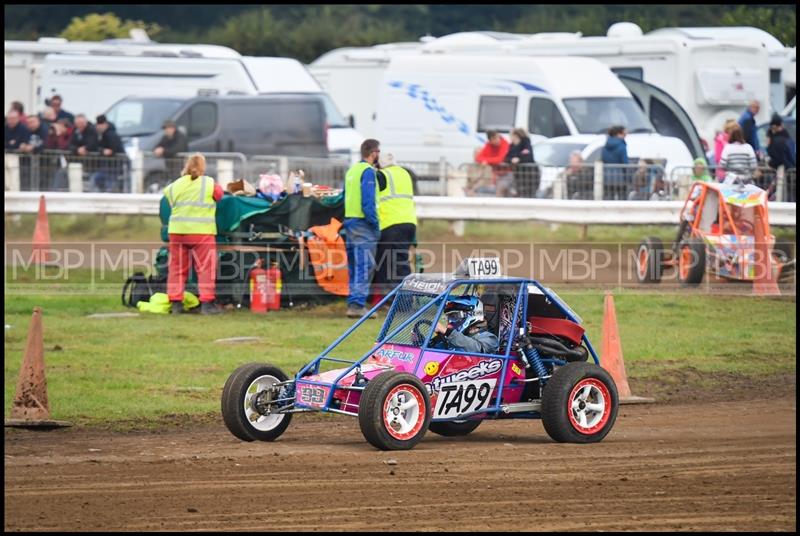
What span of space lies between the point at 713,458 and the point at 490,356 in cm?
158

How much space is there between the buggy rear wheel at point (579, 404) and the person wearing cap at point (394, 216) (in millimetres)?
5685

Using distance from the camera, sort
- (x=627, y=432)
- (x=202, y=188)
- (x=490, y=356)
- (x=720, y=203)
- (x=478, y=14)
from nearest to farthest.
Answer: (x=490, y=356) → (x=627, y=432) → (x=202, y=188) → (x=720, y=203) → (x=478, y=14)

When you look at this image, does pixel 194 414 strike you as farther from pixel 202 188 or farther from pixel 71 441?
pixel 202 188

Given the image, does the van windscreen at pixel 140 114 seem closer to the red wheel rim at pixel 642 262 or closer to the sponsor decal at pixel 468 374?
the red wheel rim at pixel 642 262

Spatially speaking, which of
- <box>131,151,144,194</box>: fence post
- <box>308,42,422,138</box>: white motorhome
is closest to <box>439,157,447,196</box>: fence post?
<box>131,151,144,194</box>: fence post

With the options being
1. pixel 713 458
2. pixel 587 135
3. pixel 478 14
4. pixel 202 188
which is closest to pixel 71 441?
pixel 713 458

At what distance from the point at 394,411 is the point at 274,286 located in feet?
22.7

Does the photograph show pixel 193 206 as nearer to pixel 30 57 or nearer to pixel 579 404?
A: pixel 579 404

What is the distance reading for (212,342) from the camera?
557 inches

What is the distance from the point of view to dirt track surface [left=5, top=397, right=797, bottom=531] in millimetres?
7395

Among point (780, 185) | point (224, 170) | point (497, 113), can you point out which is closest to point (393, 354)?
point (780, 185)

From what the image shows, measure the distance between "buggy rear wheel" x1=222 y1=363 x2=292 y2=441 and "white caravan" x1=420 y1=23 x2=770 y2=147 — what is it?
60.6 ft

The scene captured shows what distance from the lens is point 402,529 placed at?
721 cm

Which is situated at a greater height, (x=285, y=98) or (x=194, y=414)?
(x=285, y=98)
